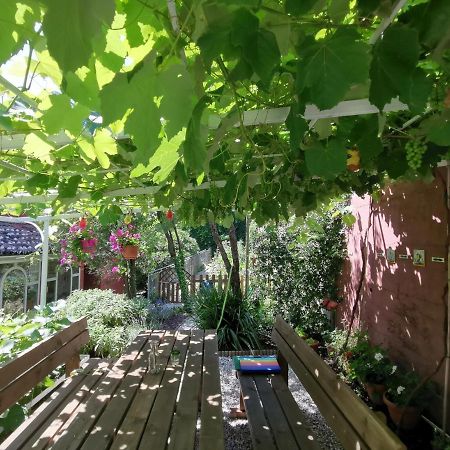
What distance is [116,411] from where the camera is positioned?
A: 2.19 m

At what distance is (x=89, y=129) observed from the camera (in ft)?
5.04

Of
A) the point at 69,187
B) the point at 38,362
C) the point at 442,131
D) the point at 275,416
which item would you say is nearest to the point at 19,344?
the point at 38,362

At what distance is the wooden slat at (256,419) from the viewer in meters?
2.22

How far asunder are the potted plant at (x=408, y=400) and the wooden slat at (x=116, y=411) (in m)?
2.23

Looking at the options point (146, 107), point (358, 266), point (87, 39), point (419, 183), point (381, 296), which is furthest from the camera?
point (358, 266)

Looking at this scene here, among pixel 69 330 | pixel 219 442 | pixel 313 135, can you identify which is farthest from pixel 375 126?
pixel 69 330

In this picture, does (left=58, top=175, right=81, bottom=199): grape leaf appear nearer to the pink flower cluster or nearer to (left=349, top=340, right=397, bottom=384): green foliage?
(left=349, top=340, right=397, bottom=384): green foliage

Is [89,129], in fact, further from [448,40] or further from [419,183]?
[419,183]

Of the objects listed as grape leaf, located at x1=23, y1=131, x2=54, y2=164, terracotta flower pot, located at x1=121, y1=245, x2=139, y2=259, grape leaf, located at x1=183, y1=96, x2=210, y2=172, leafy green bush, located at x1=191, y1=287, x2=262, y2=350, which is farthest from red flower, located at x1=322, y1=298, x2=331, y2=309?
grape leaf, located at x1=183, y1=96, x2=210, y2=172

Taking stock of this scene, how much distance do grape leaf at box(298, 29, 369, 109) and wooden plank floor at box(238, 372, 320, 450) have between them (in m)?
2.10

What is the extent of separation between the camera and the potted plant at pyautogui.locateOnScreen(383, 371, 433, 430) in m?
3.24

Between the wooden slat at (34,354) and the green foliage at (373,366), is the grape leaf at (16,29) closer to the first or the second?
the wooden slat at (34,354)

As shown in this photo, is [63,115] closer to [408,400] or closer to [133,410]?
[133,410]

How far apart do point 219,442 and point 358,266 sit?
12.8 feet
